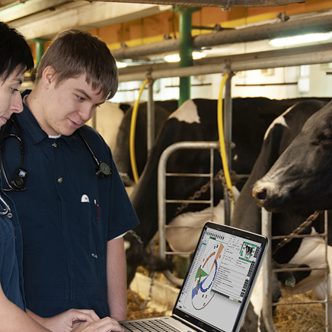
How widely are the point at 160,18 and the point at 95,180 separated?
4.90 metres

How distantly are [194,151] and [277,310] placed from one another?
1080 millimetres

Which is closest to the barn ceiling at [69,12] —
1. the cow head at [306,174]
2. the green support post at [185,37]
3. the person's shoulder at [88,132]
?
the green support post at [185,37]

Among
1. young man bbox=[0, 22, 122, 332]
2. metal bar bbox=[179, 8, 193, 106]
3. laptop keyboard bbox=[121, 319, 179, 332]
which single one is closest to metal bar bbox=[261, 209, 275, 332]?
laptop keyboard bbox=[121, 319, 179, 332]

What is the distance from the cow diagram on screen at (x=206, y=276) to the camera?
5.02ft

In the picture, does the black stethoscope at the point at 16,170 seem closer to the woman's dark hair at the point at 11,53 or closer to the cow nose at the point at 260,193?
the woman's dark hair at the point at 11,53

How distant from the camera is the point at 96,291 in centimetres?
172

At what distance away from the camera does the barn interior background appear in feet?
9.36

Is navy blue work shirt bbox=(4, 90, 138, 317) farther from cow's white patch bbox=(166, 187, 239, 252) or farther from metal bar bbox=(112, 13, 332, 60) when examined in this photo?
cow's white patch bbox=(166, 187, 239, 252)

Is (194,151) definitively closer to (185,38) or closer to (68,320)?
(185,38)

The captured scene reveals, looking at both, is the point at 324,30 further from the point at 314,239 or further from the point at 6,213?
the point at 6,213

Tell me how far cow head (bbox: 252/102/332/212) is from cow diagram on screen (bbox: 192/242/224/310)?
1.15 m

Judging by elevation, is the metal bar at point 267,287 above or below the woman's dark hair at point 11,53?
below

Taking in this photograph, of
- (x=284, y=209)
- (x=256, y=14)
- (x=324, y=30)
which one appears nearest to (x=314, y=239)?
(x=284, y=209)

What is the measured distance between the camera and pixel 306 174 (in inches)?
108
